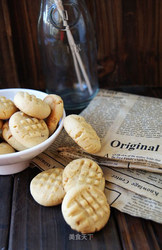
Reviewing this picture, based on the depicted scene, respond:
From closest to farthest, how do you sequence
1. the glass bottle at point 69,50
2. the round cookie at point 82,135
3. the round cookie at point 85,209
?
the round cookie at point 85,209 → the round cookie at point 82,135 → the glass bottle at point 69,50

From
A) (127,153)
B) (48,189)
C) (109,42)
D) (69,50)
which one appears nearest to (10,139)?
(48,189)

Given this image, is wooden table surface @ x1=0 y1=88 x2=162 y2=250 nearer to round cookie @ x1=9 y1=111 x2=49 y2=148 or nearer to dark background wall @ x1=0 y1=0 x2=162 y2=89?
round cookie @ x1=9 y1=111 x2=49 y2=148

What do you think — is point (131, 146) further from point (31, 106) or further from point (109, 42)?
point (109, 42)

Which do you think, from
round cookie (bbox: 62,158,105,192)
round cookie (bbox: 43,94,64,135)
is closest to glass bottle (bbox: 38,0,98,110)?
round cookie (bbox: 43,94,64,135)

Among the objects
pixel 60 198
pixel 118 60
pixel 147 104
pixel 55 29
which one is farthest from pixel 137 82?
pixel 60 198

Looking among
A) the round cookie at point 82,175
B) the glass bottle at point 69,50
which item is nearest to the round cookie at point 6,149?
the round cookie at point 82,175

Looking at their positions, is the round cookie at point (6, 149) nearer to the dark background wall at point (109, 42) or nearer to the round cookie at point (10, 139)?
the round cookie at point (10, 139)
